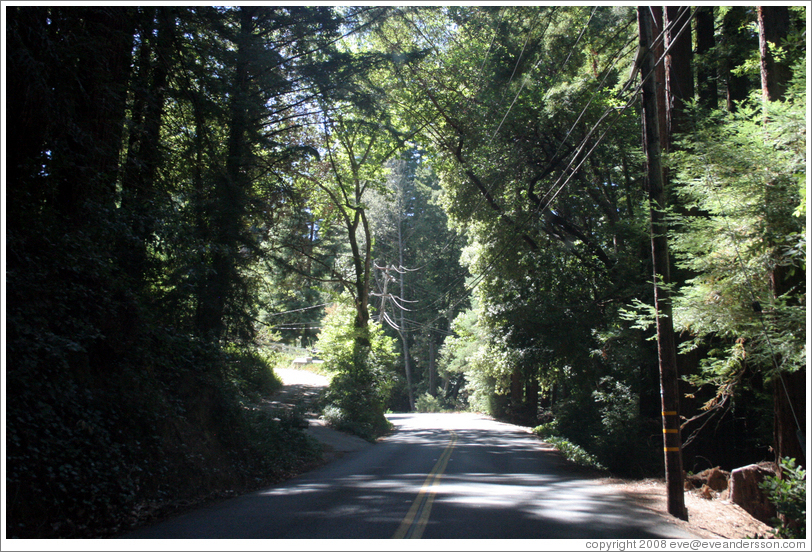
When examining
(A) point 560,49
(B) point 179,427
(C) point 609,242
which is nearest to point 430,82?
(A) point 560,49

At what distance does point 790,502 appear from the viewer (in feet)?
20.4

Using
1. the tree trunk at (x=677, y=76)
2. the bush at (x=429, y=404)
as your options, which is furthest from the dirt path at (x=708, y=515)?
the bush at (x=429, y=404)

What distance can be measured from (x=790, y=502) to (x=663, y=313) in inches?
116

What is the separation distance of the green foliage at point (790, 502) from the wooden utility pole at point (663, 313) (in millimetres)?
1245

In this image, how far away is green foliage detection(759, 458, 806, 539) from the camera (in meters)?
6.04

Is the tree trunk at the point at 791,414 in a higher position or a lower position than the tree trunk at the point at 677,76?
lower

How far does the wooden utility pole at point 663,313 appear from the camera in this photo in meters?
7.72

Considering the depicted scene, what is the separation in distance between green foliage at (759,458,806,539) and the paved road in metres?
1.17

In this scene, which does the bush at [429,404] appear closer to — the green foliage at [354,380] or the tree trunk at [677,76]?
the green foliage at [354,380]

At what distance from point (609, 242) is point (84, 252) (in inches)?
629

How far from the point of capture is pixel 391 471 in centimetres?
1130

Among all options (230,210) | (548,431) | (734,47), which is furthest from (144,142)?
(548,431)

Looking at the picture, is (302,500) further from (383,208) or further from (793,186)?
(383,208)

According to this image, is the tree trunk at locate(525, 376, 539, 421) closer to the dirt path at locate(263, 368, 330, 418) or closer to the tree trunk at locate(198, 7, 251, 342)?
the dirt path at locate(263, 368, 330, 418)
